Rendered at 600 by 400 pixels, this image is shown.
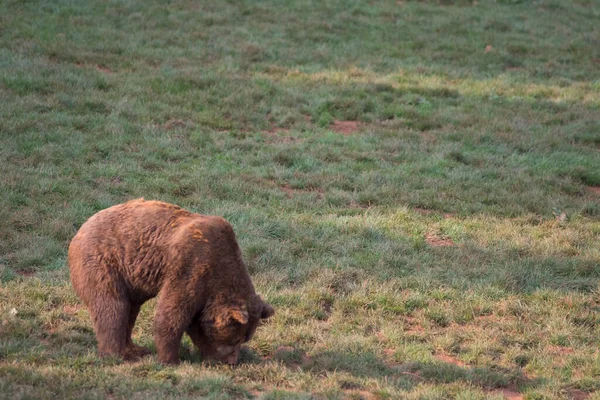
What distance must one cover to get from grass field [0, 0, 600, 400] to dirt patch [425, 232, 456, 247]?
28mm

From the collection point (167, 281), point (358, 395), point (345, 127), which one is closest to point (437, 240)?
point (358, 395)

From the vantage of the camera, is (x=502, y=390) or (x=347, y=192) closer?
(x=502, y=390)

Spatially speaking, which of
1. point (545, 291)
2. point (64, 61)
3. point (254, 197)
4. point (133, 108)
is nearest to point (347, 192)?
point (254, 197)

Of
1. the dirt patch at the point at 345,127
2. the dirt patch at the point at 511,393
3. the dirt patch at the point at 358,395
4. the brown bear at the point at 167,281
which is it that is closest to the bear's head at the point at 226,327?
the brown bear at the point at 167,281

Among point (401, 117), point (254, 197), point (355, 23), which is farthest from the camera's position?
point (355, 23)

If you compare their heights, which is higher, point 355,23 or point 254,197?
point 355,23

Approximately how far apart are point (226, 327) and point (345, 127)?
27.0ft

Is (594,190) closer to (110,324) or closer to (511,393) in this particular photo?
(511,393)

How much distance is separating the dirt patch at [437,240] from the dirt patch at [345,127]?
412 cm

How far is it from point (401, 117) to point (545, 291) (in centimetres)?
646

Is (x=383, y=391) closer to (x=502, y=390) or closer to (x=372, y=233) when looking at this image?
(x=502, y=390)

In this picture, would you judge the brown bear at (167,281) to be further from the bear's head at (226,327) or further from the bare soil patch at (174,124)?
the bare soil patch at (174,124)

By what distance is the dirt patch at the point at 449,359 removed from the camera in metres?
6.94

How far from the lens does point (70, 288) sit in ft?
25.1
